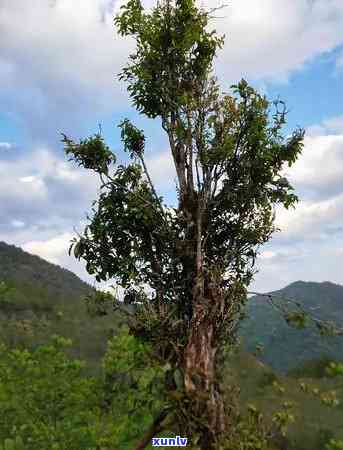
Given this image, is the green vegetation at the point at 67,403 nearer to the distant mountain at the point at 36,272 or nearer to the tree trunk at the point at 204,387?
the tree trunk at the point at 204,387

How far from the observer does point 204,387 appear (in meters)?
11.2

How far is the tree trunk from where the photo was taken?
36.0 feet

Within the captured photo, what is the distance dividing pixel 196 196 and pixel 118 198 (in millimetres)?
2176

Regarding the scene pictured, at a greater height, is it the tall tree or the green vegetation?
the tall tree

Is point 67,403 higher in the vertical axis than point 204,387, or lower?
lower

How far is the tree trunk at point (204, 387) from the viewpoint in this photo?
11.0 metres

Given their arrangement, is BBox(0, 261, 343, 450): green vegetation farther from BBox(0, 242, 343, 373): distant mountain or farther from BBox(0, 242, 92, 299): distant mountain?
BBox(0, 242, 92, 299): distant mountain

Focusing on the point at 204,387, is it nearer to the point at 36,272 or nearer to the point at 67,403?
the point at 67,403

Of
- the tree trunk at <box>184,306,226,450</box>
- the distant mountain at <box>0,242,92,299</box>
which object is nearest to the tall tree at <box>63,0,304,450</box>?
the tree trunk at <box>184,306,226,450</box>

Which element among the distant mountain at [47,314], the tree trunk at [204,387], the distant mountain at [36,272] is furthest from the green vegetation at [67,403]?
the distant mountain at [36,272]

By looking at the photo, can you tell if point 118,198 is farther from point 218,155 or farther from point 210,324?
point 210,324

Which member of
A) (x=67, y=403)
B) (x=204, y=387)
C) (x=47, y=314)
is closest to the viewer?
(x=204, y=387)

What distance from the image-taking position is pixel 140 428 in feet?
61.1

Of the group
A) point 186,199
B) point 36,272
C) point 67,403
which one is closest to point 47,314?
point 36,272
